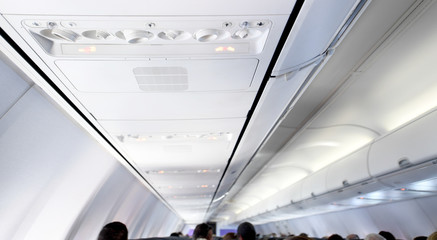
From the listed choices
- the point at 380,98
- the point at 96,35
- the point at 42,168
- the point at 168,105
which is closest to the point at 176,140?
the point at 168,105

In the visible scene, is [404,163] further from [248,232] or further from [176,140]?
[176,140]

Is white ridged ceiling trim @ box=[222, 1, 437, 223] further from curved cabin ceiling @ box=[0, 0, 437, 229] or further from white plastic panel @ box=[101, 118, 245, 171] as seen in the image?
white plastic panel @ box=[101, 118, 245, 171]

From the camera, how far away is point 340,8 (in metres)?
1.69

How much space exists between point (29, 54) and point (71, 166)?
290cm

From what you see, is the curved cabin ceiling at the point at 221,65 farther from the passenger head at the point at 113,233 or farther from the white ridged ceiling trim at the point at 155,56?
the passenger head at the point at 113,233

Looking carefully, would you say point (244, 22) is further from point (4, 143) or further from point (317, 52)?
point (4, 143)

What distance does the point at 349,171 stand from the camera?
5.08 metres

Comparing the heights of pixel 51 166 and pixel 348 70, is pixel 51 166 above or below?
below

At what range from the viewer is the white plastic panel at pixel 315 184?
6198 mm

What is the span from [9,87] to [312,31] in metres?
3.00

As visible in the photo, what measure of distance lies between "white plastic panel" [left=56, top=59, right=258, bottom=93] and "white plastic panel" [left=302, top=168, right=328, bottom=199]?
478 centimetres

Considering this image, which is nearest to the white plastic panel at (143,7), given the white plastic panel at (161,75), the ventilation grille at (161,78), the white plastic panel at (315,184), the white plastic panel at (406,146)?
the white plastic panel at (161,75)

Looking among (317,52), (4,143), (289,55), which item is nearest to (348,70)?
(317,52)

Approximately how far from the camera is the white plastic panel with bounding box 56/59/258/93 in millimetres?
2045
